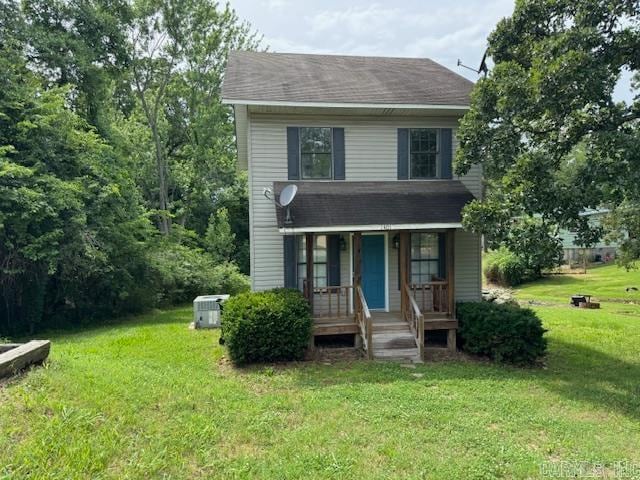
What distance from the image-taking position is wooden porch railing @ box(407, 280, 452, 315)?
349 inches

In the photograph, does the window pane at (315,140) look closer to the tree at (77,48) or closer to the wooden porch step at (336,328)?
the wooden porch step at (336,328)

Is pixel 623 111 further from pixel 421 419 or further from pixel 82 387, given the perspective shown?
pixel 82 387

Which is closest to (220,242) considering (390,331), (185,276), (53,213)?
(185,276)

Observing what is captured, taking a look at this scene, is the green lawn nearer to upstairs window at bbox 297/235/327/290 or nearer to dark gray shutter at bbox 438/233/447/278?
upstairs window at bbox 297/235/327/290

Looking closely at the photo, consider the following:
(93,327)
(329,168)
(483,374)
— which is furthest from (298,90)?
(93,327)

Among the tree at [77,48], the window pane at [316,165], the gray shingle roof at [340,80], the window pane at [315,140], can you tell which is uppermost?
the tree at [77,48]

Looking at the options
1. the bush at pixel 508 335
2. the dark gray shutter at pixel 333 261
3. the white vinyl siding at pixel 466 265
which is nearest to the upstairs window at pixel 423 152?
the white vinyl siding at pixel 466 265

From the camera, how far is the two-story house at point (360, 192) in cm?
871

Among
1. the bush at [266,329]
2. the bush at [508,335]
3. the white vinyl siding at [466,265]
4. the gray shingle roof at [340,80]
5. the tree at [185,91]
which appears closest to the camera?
the bush at [266,329]

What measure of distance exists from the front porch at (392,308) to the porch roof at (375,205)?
38 cm

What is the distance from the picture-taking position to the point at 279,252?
30.9 feet

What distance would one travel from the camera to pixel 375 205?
29.3 feet

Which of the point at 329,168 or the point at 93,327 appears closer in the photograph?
the point at 329,168

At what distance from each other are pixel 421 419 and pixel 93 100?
16545 mm
